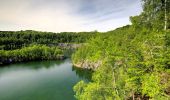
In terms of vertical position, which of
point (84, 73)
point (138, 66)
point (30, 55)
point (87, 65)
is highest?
point (138, 66)

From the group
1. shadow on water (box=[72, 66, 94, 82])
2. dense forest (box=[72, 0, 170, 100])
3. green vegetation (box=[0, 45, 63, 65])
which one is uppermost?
dense forest (box=[72, 0, 170, 100])

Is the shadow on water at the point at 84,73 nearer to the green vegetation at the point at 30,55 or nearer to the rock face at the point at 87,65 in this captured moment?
the rock face at the point at 87,65

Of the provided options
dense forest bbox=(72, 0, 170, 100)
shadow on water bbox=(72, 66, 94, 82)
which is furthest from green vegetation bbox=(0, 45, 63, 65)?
dense forest bbox=(72, 0, 170, 100)

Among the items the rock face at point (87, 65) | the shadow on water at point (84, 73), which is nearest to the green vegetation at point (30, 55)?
the rock face at point (87, 65)

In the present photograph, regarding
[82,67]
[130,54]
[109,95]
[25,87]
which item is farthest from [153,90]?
[82,67]

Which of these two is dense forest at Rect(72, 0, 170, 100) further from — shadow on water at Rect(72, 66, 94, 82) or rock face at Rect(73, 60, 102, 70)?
rock face at Rect(73, 60, 102, 70)

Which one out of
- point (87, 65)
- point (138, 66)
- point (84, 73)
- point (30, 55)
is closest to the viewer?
point (138, 66)

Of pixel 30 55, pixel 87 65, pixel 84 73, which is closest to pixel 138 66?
pixel 84 73

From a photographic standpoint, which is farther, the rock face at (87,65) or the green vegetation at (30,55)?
the green vegetation at (30,55)

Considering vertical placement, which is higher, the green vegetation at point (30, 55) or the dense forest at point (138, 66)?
the dense forest at point (138, 66)

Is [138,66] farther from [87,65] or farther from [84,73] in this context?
[87,65]

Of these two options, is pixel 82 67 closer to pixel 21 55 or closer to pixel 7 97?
pixel 7 97

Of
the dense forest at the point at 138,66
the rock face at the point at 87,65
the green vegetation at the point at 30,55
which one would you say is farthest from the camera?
the green vegetation at the point at 30,55

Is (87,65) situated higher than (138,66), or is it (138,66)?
(138,66)
